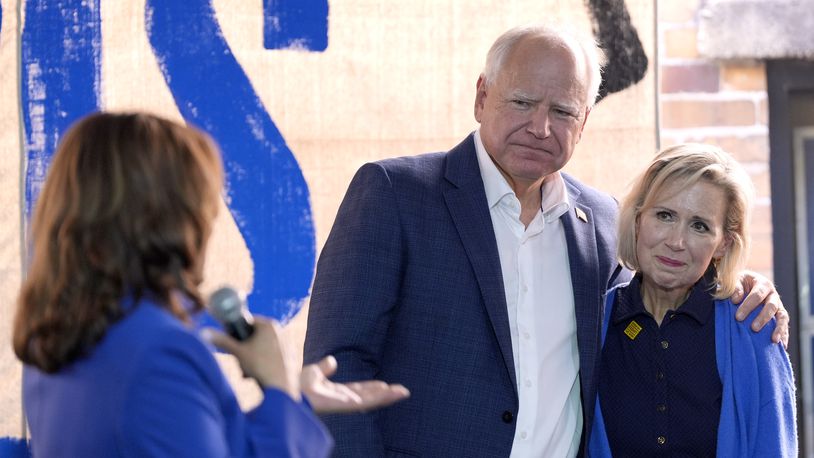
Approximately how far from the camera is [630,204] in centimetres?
226

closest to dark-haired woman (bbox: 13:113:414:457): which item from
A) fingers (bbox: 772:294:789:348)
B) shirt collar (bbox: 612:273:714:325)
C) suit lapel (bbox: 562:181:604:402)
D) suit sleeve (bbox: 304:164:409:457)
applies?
suit sleeve (bbox: 304:164:409:457)

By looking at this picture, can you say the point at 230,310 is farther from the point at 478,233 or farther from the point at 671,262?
the point at 671,262

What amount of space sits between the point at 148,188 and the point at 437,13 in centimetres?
165

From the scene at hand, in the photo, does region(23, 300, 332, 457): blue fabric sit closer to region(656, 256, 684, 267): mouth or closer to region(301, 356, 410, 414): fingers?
region(301, 356, 410, 414): fingers

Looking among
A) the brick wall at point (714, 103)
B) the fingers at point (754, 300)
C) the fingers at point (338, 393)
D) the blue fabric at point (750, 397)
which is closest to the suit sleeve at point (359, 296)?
the blue fabric at point (750, 397)

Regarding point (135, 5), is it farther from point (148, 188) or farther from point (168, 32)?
point (148, 188)

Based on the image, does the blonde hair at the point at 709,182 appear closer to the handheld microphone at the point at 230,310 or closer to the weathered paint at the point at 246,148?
the weathered paint at the point at 246,148

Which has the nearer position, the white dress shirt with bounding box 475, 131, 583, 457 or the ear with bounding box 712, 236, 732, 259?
the white dress shirt with bounding box 475, 131, 583, 457

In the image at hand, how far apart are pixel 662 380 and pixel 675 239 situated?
279 mm

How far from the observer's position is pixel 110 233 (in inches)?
47.9

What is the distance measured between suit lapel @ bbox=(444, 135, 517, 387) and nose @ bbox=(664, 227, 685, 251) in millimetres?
348

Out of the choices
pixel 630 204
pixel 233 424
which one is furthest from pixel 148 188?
pixel 630 204

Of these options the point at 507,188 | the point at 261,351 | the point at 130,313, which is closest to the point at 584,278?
the point at 507,188

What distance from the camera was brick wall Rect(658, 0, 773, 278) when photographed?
116 inches
